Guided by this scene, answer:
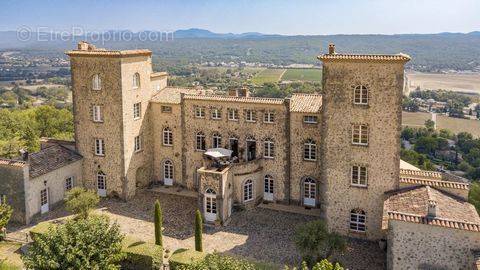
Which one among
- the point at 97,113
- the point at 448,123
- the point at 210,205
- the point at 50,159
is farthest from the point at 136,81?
the point at 448,123

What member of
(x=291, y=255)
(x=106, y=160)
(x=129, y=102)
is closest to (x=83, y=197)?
(x=106, y=160)

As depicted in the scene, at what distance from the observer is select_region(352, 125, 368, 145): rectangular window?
30773 mm

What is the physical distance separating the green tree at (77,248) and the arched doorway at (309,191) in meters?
17.8

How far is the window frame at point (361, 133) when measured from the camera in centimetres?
3073

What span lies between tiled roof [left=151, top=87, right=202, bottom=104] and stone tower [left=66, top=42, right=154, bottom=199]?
108cm

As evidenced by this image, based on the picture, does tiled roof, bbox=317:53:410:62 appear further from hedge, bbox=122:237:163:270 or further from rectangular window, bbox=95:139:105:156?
rectangular window, bbox=95:139:105:156

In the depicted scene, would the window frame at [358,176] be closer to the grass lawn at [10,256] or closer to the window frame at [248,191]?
the window frame at [248,191]

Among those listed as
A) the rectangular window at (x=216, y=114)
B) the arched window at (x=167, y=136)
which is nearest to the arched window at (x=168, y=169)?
the arched window at (x=167, y=136)

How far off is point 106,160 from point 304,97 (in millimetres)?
17912

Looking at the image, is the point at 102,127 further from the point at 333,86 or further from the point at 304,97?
the point at 333,86

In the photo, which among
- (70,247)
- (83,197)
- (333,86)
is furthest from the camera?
(83,197)

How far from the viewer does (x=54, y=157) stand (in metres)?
37.9

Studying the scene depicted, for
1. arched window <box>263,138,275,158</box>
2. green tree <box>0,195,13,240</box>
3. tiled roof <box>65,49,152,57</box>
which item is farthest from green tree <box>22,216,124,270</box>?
arched window <box>263,138,275,158</box>

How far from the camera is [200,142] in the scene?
4016cm
